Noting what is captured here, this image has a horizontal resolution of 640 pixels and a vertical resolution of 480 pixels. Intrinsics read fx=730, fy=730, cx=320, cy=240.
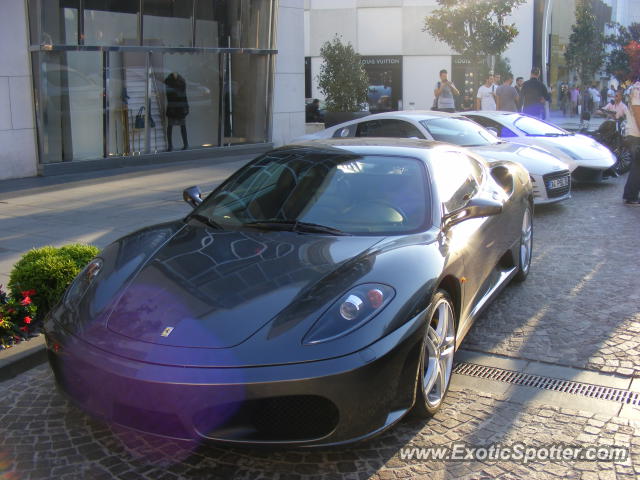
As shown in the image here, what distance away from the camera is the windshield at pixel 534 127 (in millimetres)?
11766

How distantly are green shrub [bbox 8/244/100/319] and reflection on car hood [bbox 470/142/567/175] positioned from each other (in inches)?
228

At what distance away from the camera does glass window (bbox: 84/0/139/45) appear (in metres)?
13.7

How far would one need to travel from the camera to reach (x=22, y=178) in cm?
1255

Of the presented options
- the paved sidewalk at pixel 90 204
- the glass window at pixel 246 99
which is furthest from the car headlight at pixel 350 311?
the glass window at pixel 246 99

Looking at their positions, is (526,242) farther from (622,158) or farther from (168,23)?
(168,23)

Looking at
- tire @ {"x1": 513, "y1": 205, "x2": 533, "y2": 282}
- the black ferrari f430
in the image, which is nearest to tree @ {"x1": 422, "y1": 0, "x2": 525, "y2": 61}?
tire @ {"x1": 513, "y1": 205, "x2": 533, "y2": 282}

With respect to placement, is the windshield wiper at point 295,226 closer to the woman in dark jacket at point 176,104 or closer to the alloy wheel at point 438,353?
the alloy wheel at point 438,353

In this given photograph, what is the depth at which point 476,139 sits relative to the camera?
10.1 metres

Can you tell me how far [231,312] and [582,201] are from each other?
28.4 feet

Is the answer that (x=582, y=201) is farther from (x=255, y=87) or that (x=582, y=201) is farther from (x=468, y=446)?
(x=255, y=87)

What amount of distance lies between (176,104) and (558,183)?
362 inches

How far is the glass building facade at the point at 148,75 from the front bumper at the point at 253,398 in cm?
1053

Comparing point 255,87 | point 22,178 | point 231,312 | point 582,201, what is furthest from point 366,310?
point 255,87

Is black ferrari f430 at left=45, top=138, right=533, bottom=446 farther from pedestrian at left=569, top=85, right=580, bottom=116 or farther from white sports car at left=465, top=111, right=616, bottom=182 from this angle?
pedestrian at left=569, top=85, right=580, bottom=116
